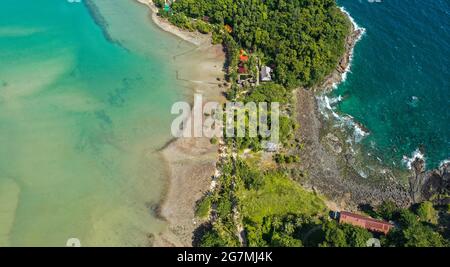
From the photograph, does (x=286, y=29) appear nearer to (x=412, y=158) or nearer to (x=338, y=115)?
(x=338, y=115)

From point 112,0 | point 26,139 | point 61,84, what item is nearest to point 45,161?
point 26,139

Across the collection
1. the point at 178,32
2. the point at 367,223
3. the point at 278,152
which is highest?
the point at 178,32

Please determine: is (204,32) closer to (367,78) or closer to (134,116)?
(134,116)

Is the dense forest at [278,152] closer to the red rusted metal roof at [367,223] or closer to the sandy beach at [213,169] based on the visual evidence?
the red rusted metal roof at [367,223]

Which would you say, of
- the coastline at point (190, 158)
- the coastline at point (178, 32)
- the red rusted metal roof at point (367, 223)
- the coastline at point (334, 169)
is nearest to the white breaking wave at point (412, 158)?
the coastline at point (334, 169)

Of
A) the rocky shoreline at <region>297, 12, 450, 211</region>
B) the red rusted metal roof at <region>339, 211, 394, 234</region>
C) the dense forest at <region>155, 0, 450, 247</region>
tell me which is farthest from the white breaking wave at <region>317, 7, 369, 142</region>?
the red rusted metal roof at <region>339, 211, 394, 234</region>

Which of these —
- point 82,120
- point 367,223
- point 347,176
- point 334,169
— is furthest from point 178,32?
point 367,223
